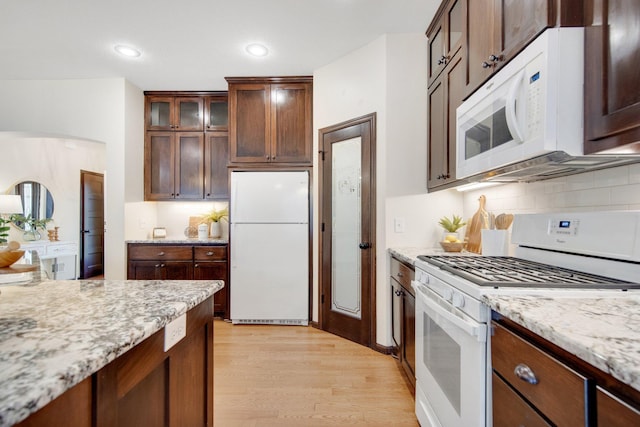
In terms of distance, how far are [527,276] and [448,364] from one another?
1.56ft

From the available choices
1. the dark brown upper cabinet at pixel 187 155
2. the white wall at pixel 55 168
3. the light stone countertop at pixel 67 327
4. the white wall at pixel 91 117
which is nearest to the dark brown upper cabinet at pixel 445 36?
the light stone countertop at pixel 67 327

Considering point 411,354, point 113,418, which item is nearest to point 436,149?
point 411,354

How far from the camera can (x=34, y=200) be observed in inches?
182

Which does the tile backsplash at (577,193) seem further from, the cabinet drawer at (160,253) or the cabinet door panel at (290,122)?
the cabinet drawer at (160,253)

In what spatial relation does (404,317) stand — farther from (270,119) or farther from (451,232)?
(270,119)

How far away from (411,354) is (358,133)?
1.82 m

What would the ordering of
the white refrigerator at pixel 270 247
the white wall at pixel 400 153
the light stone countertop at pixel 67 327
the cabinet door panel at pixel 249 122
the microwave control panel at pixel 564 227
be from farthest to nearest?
1. the cabinet door panel at pixel 249 122
2. the white refrigerator at pixel 270 247
3. the white wall at pixel 400 153
4. the microwave control panel at pixel 564 227
5. the light stone countertop at pixel 67 327

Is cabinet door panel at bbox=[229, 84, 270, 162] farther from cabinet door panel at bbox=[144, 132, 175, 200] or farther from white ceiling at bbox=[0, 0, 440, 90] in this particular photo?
cabinet door panel at bbox=[144, 132, 175, 200]

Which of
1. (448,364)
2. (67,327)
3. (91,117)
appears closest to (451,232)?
(448,364)

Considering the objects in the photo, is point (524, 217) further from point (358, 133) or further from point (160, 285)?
point (160, 285)

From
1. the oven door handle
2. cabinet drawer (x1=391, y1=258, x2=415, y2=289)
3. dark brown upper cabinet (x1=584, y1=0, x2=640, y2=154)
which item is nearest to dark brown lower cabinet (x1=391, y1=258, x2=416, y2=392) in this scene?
cabinet drawer (x1=391, y1=258, x2=415, y2=289)

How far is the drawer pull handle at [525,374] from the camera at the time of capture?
0.74 m

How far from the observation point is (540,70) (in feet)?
3.48

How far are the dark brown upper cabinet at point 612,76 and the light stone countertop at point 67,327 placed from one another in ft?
4.65
